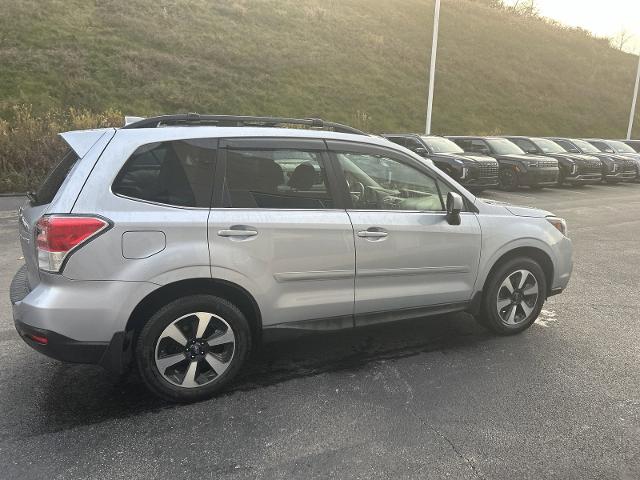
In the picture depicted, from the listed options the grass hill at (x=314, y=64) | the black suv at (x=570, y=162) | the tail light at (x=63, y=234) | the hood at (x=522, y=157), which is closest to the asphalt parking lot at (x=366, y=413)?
the tail light at (x=63, y=234)

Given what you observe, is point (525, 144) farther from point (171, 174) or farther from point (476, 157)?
point (171, 174)

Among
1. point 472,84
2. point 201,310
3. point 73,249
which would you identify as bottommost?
point 201,310

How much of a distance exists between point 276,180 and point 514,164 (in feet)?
42.7

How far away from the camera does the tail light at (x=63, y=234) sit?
2811 mm

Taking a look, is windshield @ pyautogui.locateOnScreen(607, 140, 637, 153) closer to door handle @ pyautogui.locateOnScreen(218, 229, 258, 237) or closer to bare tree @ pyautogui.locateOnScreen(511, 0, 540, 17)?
door handle @ pyautogui.locateOnScreen(218, 229, 258, 237)

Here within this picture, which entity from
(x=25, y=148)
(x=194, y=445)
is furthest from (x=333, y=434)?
(x=25, y=148)

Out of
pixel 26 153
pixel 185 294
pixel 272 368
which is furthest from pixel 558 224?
pixel 26 153

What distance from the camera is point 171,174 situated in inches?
123

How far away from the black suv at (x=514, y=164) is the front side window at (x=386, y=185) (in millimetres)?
11916

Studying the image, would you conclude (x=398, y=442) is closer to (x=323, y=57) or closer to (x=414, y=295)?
(x=414, y=295)

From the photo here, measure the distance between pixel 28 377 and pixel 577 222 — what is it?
970cm

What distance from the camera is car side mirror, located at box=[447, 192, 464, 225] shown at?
370cm

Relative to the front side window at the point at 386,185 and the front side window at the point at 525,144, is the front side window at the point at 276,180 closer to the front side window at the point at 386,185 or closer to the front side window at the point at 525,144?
the front side window at the point at 386,185

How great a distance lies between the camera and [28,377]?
3.46 m
